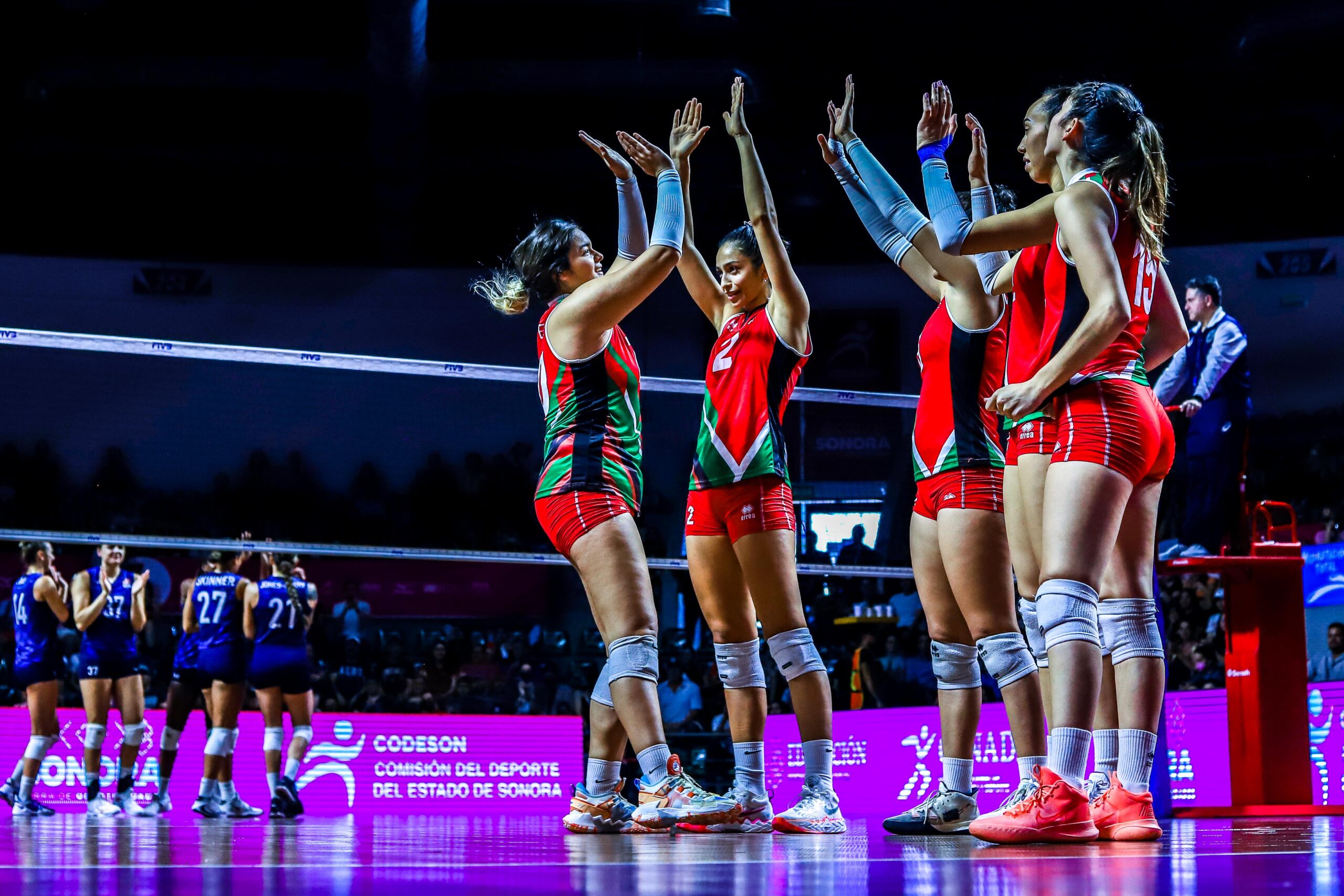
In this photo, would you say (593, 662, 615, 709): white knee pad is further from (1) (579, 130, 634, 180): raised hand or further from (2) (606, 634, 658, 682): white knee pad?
(1) (579, 130, 634, 180): raised hand

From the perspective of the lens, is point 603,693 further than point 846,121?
Yes

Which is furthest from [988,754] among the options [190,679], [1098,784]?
[190,679]

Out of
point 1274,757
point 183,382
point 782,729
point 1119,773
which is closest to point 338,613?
point 183,382

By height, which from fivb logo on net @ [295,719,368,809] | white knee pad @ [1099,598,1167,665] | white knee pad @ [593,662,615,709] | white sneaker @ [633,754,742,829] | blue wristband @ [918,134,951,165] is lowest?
fivb logo on net @ [295,719,368,809]

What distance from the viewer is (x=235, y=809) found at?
8.89m

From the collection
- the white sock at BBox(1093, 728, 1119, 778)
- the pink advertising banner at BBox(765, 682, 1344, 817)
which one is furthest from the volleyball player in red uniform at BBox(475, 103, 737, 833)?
the pink advertising banner at BBox(765, 682, 1344, 817)

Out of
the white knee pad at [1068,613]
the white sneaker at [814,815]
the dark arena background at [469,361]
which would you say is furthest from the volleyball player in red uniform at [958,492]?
the dark arena background at [469,361]

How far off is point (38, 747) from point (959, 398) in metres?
7.95

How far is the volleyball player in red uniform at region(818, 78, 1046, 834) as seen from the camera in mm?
4035

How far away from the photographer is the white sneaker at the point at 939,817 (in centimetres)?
425

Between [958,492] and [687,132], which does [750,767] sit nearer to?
[958,492]

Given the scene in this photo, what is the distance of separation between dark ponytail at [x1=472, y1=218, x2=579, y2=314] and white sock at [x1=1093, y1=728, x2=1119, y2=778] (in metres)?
2.44

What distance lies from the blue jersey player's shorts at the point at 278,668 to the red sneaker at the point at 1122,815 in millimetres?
7180

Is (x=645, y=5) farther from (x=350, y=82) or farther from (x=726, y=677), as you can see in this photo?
(x=726, y=677)
